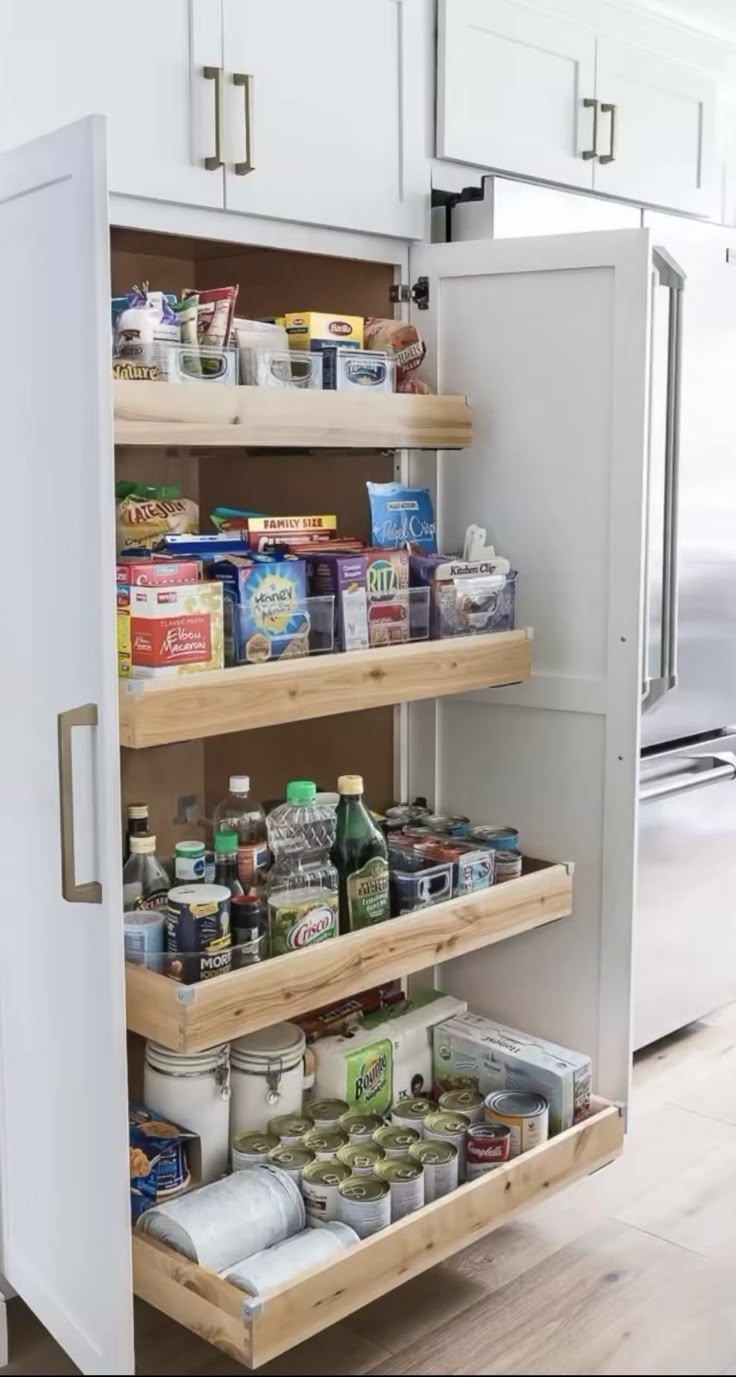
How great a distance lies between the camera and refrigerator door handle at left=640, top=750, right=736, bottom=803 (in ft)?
9.56

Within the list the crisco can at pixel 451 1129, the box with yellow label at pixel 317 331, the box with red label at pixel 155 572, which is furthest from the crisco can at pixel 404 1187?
the box with yellow label at pixel 317 331

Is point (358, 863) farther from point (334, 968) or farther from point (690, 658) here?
point (690, 658)

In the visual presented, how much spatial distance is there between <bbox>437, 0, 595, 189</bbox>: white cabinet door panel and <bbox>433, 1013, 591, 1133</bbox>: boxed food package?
1.52 m

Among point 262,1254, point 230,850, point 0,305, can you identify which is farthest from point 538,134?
point 262,1254

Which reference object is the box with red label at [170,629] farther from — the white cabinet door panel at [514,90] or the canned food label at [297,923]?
the white cabinet door panel at [514,90]

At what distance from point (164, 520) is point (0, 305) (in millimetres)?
381

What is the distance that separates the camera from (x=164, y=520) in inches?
81.8

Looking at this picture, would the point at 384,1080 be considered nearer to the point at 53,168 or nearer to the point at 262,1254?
the point at 262,1254

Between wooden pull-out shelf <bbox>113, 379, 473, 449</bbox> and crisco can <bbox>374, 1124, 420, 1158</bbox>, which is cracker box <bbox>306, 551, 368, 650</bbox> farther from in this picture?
crisco can <bbox>374, 1124, 420, 1158</bbox>

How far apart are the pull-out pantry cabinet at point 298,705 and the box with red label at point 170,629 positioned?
49 mm

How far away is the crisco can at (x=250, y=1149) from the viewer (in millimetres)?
2119

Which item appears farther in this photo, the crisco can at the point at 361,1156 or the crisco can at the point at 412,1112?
the crisco can at the point at 412,1112

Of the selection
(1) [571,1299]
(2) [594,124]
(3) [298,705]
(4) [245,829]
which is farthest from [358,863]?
(2) [594,124]

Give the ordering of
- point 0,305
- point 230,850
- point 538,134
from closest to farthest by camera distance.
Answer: point 0,305
point 230,850
point 538,134
